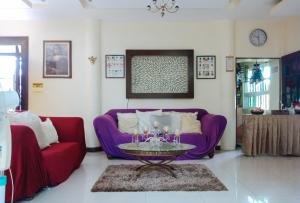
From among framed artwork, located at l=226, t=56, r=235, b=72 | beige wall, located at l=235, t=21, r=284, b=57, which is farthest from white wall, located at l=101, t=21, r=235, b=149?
beige wall, located at l=235, t=21, r=284, b=57

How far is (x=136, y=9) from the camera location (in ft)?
18.8

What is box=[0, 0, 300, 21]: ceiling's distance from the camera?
5.32m

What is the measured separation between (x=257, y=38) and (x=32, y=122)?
4809 millimetres

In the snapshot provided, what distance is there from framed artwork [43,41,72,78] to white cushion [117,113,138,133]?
145cm

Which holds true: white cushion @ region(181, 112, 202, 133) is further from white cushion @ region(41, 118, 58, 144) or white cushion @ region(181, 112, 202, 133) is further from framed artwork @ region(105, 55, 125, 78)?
white cushion @ region(41, 118, 58, 144)

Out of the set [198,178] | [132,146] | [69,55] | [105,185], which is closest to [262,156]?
[198,178]

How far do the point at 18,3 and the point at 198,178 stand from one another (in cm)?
424

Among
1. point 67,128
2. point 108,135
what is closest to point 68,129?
point 67,128

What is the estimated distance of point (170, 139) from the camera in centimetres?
509

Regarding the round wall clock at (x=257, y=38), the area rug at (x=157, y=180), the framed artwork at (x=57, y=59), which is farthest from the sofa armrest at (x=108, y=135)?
the round wall clock at (x=257, y=38)

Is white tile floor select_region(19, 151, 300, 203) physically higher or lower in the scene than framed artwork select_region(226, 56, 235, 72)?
lower

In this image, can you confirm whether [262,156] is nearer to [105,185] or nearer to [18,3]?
[105,185]

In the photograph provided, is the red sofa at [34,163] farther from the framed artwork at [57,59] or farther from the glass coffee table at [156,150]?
the framed artwork at [57,59]

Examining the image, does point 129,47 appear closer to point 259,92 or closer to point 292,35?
point 292,35
